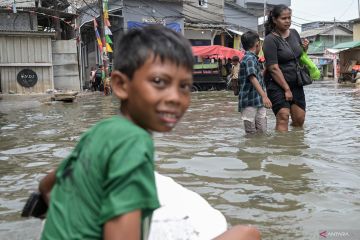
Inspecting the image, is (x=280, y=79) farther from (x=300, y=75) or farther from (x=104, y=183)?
(x=104, y=183)

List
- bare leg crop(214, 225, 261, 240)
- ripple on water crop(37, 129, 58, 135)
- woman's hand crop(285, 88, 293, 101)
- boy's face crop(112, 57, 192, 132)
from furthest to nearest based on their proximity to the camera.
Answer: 1. ripple on water crop(37, 129, 58, 135)
2. woman's hand crop(285, 88, 293, 101)
3. bare leg crop(214, 225, 261, 240)
4. boy's face crop(112, 57, 192, 132)

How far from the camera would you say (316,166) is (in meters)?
4.38

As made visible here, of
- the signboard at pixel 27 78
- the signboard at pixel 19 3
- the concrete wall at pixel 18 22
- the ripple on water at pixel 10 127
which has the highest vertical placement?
the signboard at pixel 19 3

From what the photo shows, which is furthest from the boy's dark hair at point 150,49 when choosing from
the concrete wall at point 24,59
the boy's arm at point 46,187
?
the concrete wall at point 24,59

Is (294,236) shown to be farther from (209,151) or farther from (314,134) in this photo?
(314,134)

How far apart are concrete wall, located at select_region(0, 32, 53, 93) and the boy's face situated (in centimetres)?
1998

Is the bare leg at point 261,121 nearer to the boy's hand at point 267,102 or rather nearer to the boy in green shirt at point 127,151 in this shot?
the boy's hand at point 267,102

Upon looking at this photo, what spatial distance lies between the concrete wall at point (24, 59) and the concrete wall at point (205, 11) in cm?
1140

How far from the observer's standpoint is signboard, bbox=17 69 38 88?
20.5 metres

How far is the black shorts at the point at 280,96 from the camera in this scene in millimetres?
5594

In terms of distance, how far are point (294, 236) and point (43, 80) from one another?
19737 mm

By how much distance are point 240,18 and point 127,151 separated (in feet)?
111

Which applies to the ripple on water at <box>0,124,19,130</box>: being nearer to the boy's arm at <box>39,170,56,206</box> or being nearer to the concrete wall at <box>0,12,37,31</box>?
the boy's arm at <box>39,170,56,206</box>

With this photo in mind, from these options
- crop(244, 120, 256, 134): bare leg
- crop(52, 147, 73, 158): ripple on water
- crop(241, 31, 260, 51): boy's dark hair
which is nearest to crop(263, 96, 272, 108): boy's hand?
crop(244, 120, 256, 134): bare leg
